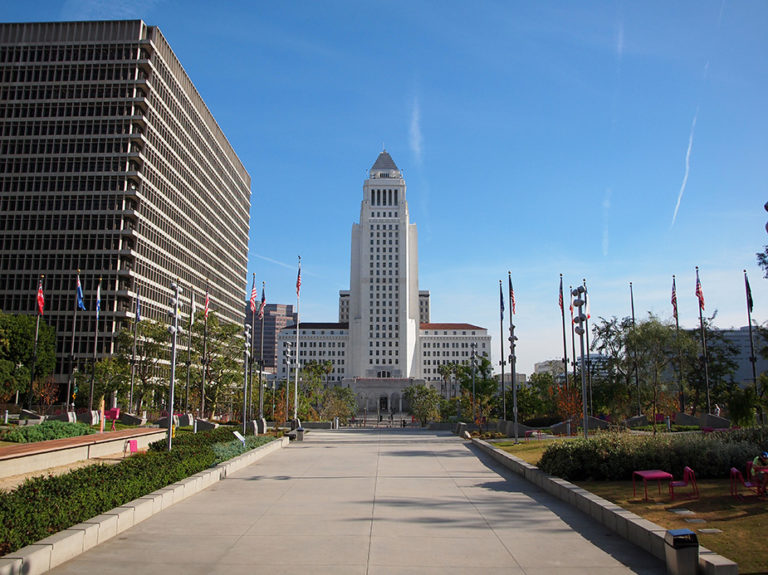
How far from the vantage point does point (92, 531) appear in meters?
10.4

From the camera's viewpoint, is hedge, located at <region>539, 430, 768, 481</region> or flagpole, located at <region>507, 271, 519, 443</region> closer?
hedge, located at <region>539, 430, 768, 481</region>

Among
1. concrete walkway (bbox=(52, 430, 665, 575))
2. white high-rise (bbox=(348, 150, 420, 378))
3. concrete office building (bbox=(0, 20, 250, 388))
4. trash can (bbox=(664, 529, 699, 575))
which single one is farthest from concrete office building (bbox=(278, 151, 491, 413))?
trash can (bbox=(664, 529, 699, 575))

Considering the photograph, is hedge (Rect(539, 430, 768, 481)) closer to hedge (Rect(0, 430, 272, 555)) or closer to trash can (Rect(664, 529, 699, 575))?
trash can (Rect(664, 529, 699, 575))

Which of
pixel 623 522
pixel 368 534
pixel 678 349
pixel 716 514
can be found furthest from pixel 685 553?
pixel 678 349

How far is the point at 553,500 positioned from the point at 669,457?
4.04 meters

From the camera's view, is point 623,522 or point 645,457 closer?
point 623,522

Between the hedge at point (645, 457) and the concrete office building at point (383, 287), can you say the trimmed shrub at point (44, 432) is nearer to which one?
the hedge at point (645, 457)

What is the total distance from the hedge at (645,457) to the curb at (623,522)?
81cm

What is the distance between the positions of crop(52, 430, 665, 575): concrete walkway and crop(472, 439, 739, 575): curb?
0.67 feet

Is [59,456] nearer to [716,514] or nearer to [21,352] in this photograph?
[716,514]

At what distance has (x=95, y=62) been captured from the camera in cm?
8469

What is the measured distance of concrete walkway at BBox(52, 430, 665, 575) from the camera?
9.51 meters

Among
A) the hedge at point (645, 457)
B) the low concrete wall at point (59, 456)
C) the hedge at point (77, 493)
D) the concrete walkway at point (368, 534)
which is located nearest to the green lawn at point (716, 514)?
the hedge at point (645, 457)

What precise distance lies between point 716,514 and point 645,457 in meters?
5.04
